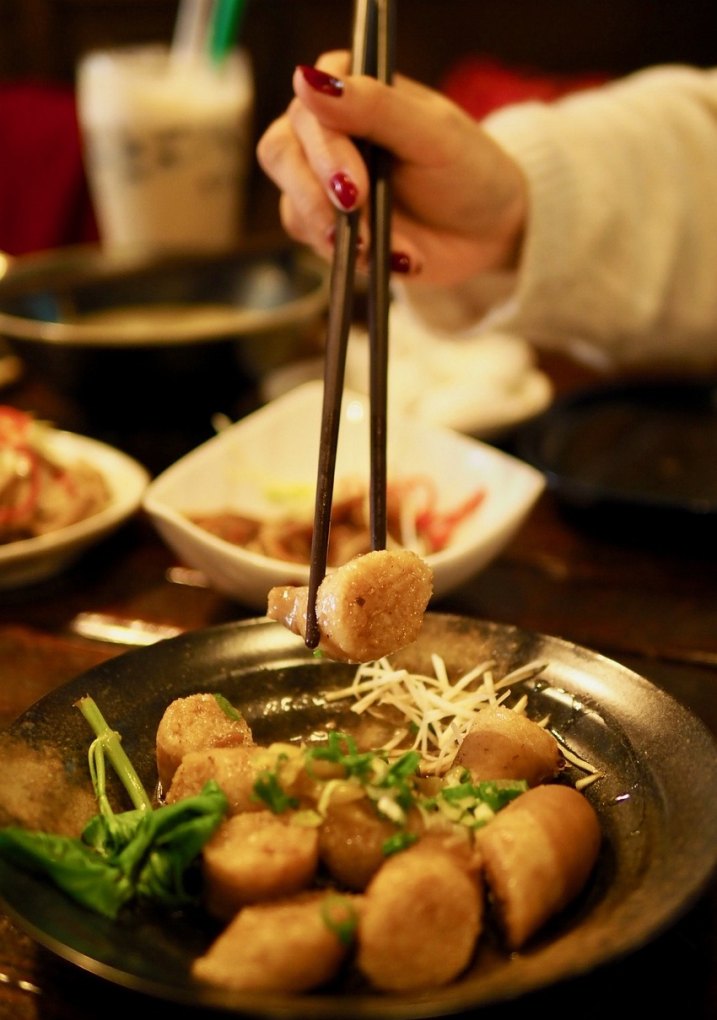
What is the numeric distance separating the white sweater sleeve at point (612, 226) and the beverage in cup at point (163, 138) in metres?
1.38

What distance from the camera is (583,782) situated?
128 centimetres

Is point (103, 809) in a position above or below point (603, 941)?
below

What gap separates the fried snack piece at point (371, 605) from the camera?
1231 mm

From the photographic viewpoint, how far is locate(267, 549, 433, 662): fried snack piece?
48.5 inches

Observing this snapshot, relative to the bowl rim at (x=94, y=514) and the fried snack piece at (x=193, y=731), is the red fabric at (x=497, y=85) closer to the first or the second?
the bowl rim at (x=94, y=514)

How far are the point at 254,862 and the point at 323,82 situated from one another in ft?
4.01

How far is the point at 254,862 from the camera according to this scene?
3.47 feet

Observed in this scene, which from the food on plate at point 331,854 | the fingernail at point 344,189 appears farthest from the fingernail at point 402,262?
the food on plate at point 331,854

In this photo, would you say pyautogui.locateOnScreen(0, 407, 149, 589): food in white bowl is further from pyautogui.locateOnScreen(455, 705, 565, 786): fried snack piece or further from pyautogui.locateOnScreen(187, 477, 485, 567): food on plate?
pyautogui.locateOnScreen(455, 705, 565, 786): fried snack piece

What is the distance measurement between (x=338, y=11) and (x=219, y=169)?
262 centimetres

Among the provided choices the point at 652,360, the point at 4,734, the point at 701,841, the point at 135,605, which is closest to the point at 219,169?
the point at 652,360

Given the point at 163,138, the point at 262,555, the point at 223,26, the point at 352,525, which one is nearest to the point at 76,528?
the point at 262,555

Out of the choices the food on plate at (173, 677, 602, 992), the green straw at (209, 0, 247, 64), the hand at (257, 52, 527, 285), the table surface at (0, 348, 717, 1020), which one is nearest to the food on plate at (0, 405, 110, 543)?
the table surface at (0, 348, 717, 1020)

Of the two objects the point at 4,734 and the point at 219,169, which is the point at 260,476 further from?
the point at 219,169
